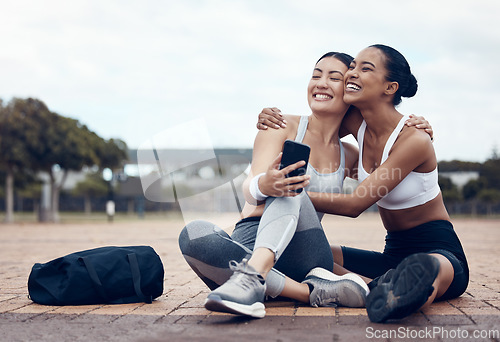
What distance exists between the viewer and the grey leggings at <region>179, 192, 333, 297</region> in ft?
9.01

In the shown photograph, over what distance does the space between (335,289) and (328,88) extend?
118 centimetres

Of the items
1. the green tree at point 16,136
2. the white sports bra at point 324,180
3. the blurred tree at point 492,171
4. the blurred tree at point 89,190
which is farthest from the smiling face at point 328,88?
the blurred tree at point 89,190

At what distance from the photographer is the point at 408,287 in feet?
7.65

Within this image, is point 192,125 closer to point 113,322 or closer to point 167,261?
point 113,322

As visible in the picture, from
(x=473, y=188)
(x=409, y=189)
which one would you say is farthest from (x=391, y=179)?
A: (x=473, y=188)

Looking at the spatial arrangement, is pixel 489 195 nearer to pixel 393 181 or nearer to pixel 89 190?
pixel 393 181

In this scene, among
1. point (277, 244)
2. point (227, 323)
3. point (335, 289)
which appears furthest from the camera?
point (335, 289)

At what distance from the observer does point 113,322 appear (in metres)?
2.68

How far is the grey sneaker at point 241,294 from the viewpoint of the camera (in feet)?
8.00

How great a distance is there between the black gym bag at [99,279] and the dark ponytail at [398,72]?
1.78m

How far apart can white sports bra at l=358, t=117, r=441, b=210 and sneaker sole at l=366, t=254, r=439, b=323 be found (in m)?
0.80

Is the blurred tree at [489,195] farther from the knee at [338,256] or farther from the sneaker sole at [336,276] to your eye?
the sneaker sole at [336,276]

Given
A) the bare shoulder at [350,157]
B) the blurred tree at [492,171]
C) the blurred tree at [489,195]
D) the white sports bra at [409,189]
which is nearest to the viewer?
the white sports bra at [409,189]

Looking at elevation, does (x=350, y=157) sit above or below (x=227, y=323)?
above
